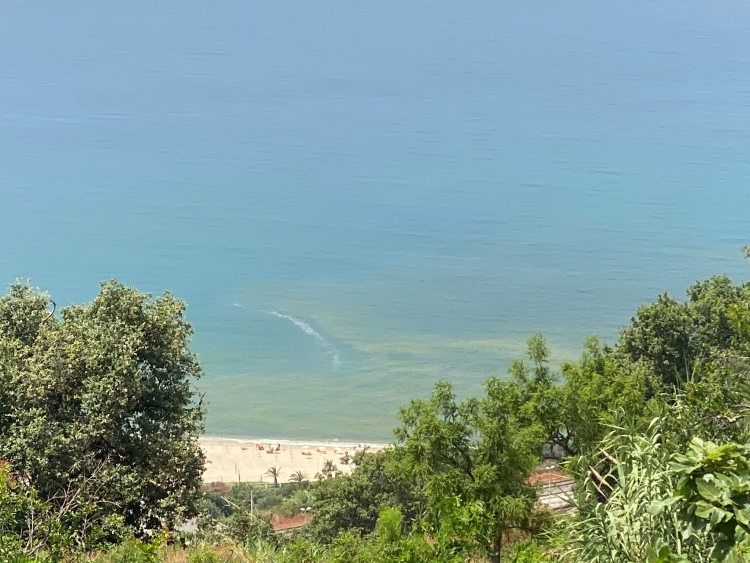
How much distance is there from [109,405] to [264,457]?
69.6 feet

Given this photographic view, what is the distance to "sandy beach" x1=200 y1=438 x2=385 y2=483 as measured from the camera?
29.3 m

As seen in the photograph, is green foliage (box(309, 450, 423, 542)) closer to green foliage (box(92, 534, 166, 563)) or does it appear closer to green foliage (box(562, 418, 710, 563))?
green foliage (box(92, 534, 166, 563))

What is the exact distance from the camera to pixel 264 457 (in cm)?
3066

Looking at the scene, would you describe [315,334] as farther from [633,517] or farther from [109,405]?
[633,517]

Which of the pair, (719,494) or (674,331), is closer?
(719,494)

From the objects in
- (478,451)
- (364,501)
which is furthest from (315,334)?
(478,451)

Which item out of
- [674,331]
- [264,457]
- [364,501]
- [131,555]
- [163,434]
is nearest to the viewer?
[131,555]

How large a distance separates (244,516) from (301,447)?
18134 mm

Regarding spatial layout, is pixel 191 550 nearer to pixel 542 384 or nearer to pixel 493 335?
pixel 542 384

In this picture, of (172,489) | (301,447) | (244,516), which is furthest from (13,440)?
(301,447)

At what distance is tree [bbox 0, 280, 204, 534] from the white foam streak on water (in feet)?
87.2

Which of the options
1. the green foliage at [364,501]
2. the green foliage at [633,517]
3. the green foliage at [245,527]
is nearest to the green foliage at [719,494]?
the green foliage at [633,517]

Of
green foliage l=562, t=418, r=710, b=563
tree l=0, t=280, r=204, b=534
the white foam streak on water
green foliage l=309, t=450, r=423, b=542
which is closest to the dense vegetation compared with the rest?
tree l=0, t=280, r=204, b=534

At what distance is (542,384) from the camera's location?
1145 cm
